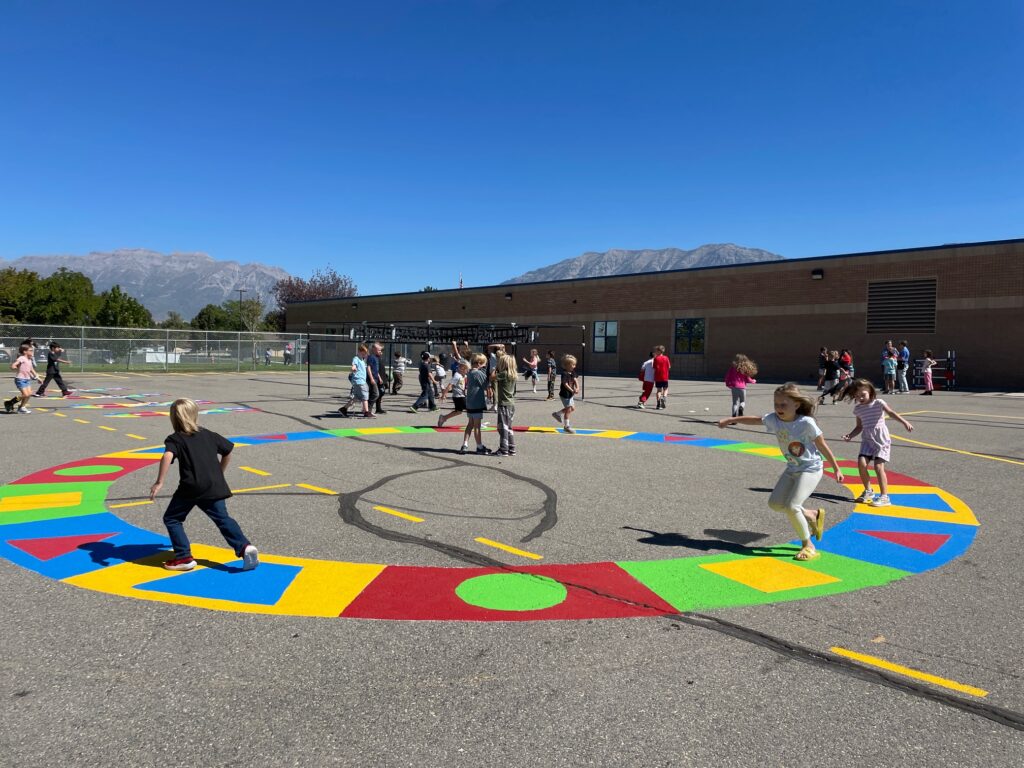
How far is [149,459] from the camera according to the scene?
33.5 ft

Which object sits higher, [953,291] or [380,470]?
[953,291]

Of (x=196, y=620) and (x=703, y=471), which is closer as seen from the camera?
(x=196, y=620)

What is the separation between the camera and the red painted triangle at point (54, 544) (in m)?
5.71

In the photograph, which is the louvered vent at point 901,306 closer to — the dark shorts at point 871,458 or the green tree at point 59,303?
the dark shorts at point 871,458

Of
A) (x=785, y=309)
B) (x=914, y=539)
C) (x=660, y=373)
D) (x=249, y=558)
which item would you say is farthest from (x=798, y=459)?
(x=785, y=309)

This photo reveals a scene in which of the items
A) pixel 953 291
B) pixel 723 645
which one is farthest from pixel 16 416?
pixel 953 291

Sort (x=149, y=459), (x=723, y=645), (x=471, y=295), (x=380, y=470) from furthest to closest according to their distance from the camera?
(x=471, y=295) → (x=149, y=459) → (x=380, y=470) → (x=723, y=645)

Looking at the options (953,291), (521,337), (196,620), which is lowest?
(196,620)


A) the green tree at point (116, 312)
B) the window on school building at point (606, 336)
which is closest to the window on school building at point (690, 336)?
the window on school building at point (606, 336)

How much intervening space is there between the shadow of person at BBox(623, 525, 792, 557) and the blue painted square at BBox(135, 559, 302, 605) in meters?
3.04

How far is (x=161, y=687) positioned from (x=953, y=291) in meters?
34.6

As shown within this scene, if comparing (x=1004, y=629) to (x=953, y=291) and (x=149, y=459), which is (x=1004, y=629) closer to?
(x=149, y=459)

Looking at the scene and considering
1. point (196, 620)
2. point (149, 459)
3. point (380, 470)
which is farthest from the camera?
point (149, 459)

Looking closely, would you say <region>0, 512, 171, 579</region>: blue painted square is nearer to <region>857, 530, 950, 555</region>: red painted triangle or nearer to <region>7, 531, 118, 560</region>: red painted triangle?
<region>7, 531, 118, 560</region>: red painted triangle
